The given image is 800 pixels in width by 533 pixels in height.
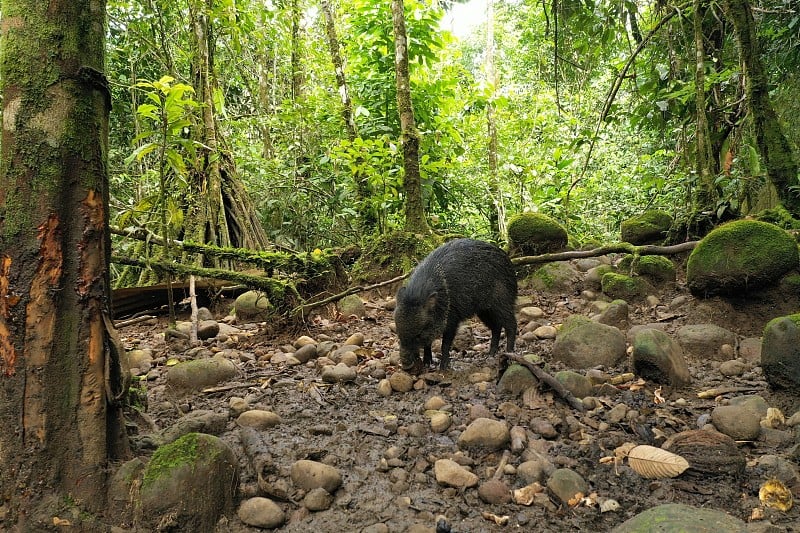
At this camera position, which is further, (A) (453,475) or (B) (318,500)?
(A) (453,475)

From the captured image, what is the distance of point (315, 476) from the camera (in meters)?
2.51

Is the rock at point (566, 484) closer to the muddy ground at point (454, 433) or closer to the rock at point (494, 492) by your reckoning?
the muddy ground at point (454, 433)

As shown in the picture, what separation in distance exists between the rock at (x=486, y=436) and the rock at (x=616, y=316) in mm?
2353

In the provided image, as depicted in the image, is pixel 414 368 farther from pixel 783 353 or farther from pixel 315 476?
pixel 783 353

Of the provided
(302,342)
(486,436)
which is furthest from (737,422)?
(302,342)

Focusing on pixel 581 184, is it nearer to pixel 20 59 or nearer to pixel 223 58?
pixel 223 58

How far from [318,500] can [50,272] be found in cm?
152

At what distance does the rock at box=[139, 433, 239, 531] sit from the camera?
6.93ft

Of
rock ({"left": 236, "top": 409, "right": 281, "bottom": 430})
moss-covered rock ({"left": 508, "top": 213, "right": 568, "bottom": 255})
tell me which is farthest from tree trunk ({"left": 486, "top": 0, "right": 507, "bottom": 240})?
rock ({"left": 236, "top": 409, "right": 281, "bottom": 430})

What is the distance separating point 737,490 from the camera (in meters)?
2.36

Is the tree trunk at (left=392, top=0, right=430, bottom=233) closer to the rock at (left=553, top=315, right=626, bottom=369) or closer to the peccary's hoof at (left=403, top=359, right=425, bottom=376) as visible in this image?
the peccary's hoof at (left=403, top=359, right=425, bottom=376)

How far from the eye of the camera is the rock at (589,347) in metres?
3.91

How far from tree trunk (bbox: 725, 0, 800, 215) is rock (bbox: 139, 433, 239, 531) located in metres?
5.29

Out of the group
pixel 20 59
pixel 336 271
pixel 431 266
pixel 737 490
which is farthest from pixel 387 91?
pixel 737 490
